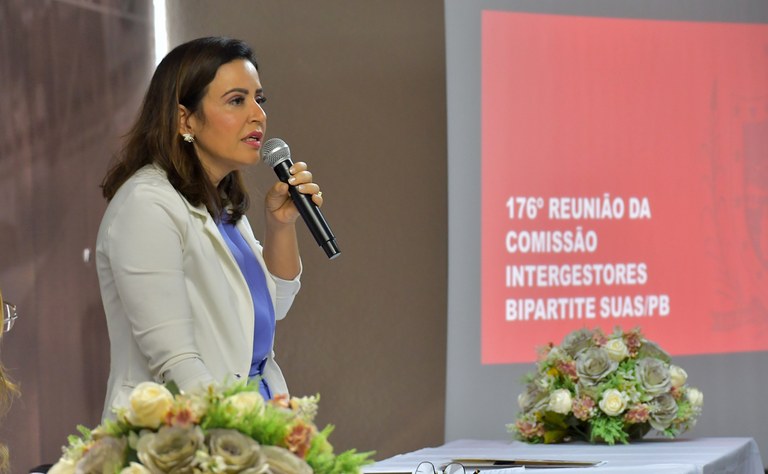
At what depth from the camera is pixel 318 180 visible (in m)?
4.48

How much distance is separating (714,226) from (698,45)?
77 centimetres

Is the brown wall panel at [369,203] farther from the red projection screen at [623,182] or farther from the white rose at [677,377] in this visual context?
the white rose at [677,377]

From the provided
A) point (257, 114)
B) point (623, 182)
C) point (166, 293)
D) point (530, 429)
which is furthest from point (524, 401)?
point (623, 182)

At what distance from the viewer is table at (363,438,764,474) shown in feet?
7.36

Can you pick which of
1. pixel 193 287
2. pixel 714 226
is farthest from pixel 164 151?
pixel 714 226

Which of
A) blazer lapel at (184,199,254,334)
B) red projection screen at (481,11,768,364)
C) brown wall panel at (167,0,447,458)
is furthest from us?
red projection screen at (481,11,768,364)

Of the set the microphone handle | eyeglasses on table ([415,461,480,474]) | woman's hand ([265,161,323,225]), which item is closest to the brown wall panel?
woman's hand ([265,161,323,225])

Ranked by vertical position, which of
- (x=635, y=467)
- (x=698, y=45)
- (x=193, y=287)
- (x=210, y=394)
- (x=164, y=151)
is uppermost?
(x=698, y=45)

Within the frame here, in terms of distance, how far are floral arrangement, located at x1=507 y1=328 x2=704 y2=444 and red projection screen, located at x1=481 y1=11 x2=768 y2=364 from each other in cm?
162

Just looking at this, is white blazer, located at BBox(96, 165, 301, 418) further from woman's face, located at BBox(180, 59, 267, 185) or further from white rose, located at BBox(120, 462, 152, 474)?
white rose, located at BBox(120, 462, 152, 474)

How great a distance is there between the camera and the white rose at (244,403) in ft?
4.01

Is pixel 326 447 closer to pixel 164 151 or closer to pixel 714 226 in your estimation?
pixel 164 151

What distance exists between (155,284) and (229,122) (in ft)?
1.21

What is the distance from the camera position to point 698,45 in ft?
16.0
